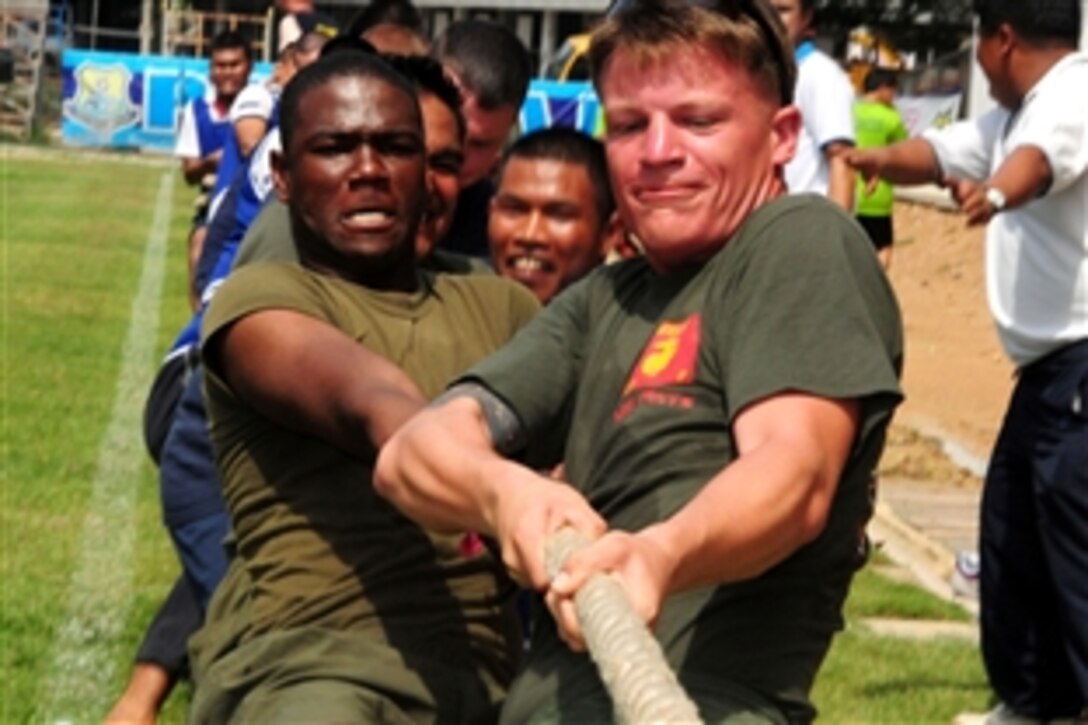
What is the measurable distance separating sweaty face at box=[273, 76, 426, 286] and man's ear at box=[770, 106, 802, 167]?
3.11 ft

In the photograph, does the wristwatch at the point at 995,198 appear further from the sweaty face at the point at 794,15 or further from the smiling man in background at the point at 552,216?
the sweaty face at the point at 794,15

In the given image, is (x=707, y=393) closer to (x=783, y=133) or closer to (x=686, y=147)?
(x=686, y=147)

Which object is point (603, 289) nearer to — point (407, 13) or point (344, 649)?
point (344, 649)

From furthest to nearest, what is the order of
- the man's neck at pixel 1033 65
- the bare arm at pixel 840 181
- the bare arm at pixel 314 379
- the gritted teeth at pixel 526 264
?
the bare arm at pixel 840 181, the man's neck at pixel 1033 65, the gritted teeth at pixel 526 264, the bare arm at pixel 314 379

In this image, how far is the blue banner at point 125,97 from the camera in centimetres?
4350

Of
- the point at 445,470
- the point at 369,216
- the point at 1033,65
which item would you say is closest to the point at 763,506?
the point at 445,470

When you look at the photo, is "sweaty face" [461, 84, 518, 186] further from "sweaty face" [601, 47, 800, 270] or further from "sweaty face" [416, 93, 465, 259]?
"sweaty face" [601, 47, 800, 270]

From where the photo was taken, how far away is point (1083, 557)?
6879 mm

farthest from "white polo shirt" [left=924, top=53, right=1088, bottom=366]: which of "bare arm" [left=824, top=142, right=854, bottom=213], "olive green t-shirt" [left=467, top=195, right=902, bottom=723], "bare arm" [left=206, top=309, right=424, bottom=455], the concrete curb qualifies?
"olive green t-shirt" [left=467, top=195, right=902, bottom=723]

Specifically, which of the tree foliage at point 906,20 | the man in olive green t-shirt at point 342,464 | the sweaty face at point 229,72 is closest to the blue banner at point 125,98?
the tree foliage at point 906,20

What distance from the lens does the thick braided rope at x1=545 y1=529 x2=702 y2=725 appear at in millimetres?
2084

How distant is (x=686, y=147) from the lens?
127 inches

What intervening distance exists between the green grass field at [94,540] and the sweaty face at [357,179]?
3.18 m

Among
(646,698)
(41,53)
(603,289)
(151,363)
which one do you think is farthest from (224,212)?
(41,53)
